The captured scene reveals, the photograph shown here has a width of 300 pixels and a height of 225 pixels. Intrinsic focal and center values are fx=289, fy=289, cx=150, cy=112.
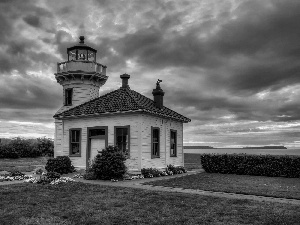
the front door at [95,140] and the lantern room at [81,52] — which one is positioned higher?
the lantern room at [81,52]

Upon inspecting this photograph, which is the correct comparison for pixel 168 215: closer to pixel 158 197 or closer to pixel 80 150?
pixel 158 197

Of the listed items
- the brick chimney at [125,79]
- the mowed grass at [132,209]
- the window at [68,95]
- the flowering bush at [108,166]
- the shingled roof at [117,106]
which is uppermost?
the brick chimney at [125,79]

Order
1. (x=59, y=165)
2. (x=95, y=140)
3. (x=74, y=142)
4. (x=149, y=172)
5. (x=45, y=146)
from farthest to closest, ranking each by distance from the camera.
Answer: (x=45, y=146)
(x=74, y=142)
(x=95, y=140)
(x=59, y=165)
(x=149, y=172)

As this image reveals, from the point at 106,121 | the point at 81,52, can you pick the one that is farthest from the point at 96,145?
the point at 81,52

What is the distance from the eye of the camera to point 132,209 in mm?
8250

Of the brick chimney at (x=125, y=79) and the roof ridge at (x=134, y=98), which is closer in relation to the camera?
the roof ridge at (x=134, y=98)

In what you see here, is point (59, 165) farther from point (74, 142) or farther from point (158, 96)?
point (158, 96)

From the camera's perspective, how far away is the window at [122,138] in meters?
17.5

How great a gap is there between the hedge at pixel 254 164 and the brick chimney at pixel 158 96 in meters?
4.83

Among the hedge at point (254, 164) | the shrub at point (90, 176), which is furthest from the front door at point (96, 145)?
the hedge at point (254, 164)

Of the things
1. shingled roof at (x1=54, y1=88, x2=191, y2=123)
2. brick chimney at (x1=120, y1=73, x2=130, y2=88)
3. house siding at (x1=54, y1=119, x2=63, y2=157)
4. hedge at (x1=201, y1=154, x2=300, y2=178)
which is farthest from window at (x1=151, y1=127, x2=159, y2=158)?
house siding at (x1=54, y1=119, x2=63, y2=157)

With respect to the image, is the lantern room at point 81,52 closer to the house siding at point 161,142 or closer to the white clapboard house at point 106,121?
the white clapboard house at point 106,121

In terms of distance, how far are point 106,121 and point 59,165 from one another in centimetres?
398

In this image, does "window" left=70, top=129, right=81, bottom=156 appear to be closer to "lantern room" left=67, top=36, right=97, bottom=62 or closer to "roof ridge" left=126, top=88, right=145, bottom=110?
"roof ridge" left=126, top=88, right=145, bottom=110
